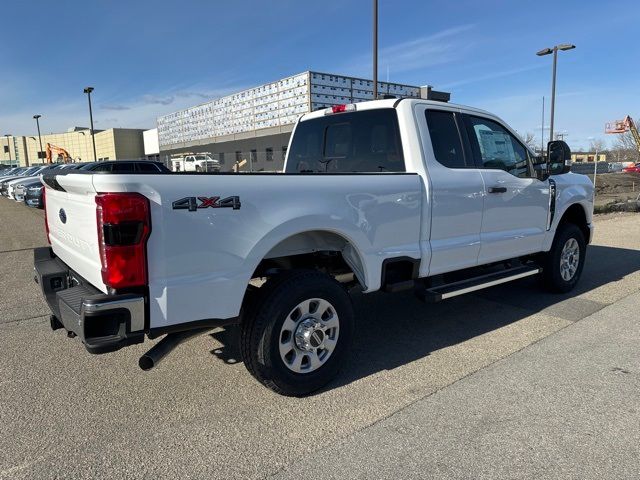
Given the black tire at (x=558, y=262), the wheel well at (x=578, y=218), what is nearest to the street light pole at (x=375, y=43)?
the wheel well at (x=578, y=218)

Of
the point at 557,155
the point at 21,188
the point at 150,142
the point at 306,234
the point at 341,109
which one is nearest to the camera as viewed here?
the point at 306,234

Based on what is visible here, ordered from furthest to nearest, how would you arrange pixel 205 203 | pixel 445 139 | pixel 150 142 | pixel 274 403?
pixel 150 142
pixel 445 139
pixel 274 403
pixel 205 203

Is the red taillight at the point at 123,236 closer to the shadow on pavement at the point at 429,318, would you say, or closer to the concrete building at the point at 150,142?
the shadow on pavement at the point at 429,318

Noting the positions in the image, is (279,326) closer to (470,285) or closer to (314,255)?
(314,255)

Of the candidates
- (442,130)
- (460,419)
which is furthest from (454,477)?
(442,130)

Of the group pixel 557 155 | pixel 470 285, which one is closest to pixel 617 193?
pixel 557 155

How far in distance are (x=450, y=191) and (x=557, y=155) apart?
1.83 meters

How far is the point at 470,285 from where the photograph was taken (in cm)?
448

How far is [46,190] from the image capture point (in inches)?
159

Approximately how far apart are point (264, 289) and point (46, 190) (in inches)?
86.1

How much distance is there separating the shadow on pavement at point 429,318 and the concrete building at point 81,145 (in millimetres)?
62649

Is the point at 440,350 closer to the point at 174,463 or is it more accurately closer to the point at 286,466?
the point at 286,466

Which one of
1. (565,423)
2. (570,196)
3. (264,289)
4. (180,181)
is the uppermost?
(180,181)

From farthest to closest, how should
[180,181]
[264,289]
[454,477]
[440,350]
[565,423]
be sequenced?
[440,350], [264,289], [565,423], [180,181], [454,477]
